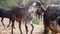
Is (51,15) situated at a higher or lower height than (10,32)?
higher

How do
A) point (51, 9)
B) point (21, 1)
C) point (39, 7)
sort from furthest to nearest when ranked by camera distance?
point (21, 1), point (39, 7), point (51, 9)

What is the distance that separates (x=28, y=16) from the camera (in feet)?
17.7

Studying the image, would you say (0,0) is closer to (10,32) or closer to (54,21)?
(10,32)

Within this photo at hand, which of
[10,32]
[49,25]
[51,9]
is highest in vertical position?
[51,9]

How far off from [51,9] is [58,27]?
26.8 inches

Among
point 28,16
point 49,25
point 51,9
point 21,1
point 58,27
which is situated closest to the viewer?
point 58,27

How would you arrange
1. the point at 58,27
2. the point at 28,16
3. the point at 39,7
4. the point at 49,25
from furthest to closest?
1. the point at 28,16
2. the point at 39,7
3. the point at 49,25
4. the point at 58,27

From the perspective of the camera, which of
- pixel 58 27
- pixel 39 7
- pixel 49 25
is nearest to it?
pixel 58 27

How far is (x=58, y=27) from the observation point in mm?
3467

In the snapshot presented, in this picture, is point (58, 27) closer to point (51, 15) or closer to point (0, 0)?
point (51, 15)

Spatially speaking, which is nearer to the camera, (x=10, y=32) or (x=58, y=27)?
(x=58, y=27)

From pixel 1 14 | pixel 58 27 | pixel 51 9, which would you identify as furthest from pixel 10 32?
pixel 58 27

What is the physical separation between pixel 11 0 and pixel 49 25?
2.99 m

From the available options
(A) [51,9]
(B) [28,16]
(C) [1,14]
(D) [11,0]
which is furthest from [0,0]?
(A) [51,9]
